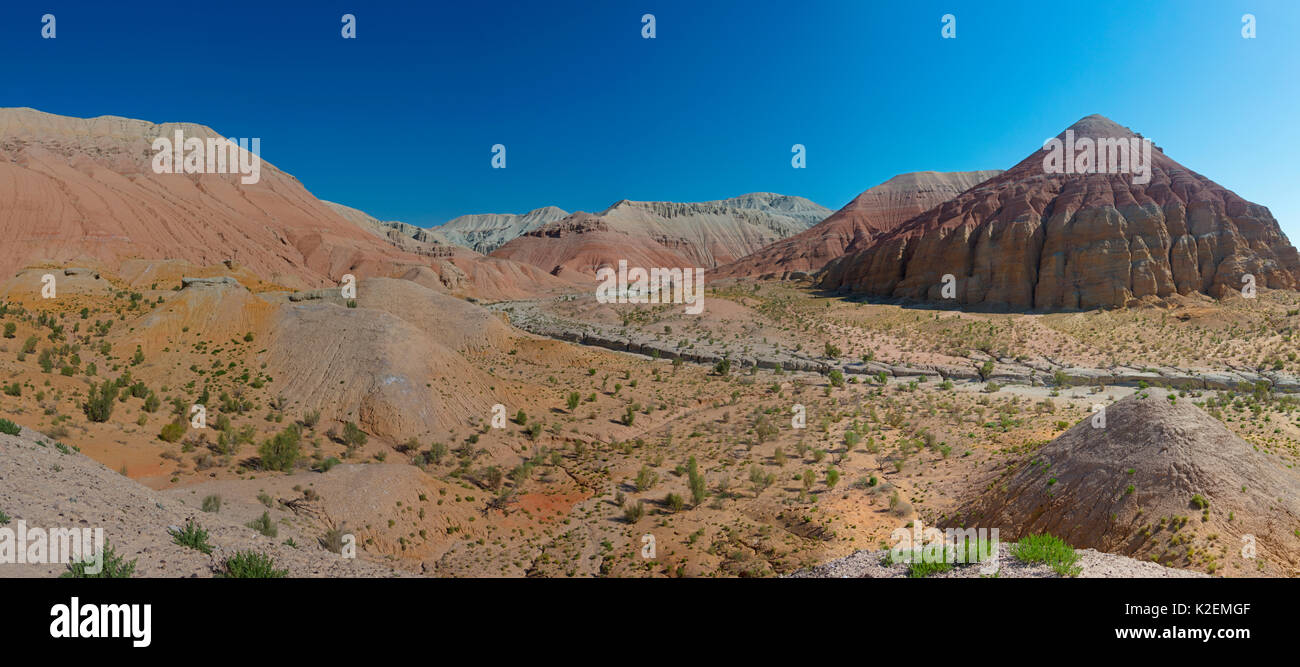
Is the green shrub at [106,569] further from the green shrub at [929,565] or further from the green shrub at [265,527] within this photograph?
the green shrub at [929,565]

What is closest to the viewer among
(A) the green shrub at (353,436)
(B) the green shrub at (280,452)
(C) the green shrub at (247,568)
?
(C) the green shrub at (247,568)

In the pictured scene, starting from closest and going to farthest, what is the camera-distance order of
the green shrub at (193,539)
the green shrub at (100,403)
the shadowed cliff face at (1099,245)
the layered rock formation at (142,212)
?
the green shrub at (193,539)
the green shrub at (100,403)
the shadowed cliff face at (1099,245)
the layered rock formation at (142,212)

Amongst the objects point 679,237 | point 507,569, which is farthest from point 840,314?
point 679,237


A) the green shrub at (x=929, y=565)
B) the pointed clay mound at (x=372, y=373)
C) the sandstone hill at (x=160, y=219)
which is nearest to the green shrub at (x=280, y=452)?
the pointed clay mound at (x=372, y=373)

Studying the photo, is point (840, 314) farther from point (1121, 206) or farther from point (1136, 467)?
point (1136, 467)

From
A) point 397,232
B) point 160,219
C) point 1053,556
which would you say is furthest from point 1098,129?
point 397,232
